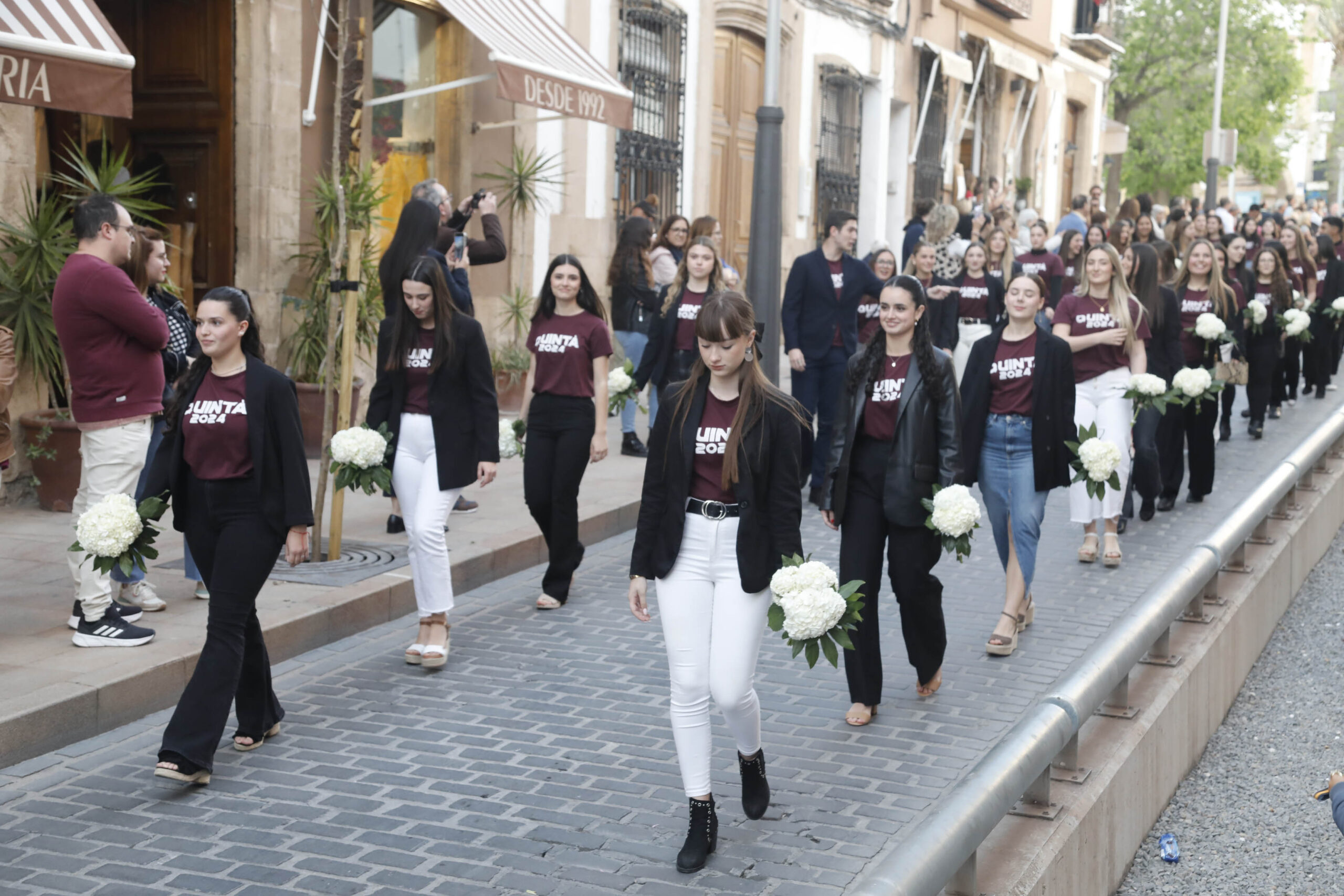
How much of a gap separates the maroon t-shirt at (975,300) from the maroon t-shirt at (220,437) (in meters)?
8.52

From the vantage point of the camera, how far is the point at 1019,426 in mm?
7719

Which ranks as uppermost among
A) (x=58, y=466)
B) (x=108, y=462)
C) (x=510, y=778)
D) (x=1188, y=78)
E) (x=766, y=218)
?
(x=1188, y=78)

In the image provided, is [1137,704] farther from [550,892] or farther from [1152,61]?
[1152,61]

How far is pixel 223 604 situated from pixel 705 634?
6.11ft

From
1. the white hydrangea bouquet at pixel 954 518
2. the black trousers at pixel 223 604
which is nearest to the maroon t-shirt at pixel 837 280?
the white hydrangea bouquet at pixel 954 518

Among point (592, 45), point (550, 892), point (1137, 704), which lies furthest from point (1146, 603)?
point (592, 45)

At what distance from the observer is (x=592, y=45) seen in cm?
1638

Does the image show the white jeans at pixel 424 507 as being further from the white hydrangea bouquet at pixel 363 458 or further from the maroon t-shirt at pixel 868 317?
the maroon t-shirt at pixel 868 317

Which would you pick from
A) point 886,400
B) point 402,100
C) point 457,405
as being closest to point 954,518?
point 886,400

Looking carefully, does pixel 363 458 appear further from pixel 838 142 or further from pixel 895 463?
pixel 838 142

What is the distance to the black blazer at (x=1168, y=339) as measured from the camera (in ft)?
34.7

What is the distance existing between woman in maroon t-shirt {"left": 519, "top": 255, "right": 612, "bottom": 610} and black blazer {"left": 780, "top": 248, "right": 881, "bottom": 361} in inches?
117

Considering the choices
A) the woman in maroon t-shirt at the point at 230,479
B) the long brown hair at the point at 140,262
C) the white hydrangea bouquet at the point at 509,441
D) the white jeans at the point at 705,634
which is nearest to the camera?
the white jeans at the point at 705,634

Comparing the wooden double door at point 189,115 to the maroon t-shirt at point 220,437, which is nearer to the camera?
the maroon t-shirt at point 220,437
